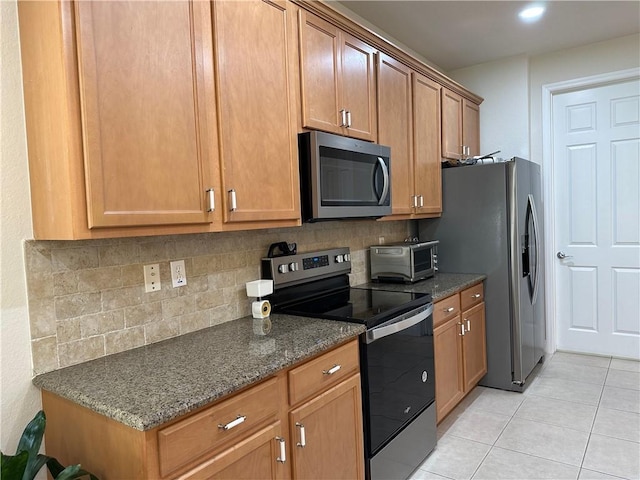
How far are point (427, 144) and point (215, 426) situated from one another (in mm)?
2478

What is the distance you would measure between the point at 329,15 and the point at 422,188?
1353 mm

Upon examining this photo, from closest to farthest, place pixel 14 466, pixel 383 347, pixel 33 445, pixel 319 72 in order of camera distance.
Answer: pixel 14 466 < pixel 33 445 < pixel 383 347 < pixel 319 72

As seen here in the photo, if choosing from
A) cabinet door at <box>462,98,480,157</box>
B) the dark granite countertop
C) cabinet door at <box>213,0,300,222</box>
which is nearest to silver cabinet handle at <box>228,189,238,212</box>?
cabinet door at <box>213,0,300,222</box>

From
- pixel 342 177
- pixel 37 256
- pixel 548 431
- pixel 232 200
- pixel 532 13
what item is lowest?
pixel 548 431

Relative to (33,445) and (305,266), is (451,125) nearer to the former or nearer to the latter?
(305,266)

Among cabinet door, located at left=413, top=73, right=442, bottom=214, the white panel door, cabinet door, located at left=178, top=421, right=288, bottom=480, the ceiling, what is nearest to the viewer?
cabinet door, located at left=178, top=421, right=288, bottom=480

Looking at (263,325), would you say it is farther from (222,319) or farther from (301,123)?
(301,123)

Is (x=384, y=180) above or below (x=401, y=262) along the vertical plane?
above

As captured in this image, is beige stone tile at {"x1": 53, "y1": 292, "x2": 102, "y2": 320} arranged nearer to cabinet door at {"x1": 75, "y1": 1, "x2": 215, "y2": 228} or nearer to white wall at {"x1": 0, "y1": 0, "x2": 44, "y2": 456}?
white wall at {"x1": 0, "y1": 0, "x2": 44, "y2": 456}

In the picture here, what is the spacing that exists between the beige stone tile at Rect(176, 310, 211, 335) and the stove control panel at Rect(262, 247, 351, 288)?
38 centimetres

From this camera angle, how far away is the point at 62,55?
120 centimetres

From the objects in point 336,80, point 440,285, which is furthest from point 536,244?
point 336,80

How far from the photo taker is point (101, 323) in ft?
5.07

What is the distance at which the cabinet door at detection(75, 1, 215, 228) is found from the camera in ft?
4.10
